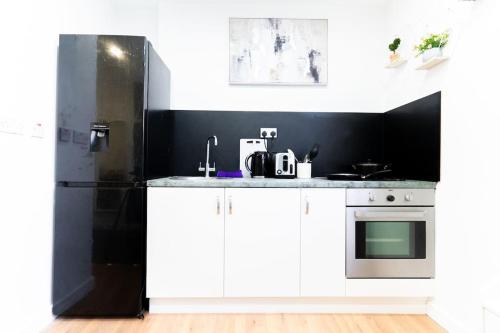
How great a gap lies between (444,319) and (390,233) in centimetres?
62

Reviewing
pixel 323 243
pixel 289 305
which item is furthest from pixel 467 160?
pixel 289 305

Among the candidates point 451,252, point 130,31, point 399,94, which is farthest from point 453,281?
point 130,31

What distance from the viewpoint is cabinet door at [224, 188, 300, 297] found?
219 centimetres

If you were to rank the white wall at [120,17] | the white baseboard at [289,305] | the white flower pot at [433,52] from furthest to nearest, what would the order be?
the white wall at [120,17], the white baseboard at [289,305], the white flower pot at [433,52]

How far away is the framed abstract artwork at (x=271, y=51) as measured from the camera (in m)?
2.90

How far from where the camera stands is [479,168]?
5.83 ft

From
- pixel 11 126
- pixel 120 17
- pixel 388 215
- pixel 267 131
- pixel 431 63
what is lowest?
pixel 388 215

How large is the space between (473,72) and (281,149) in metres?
1.53

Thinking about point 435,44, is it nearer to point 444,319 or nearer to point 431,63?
point 431,63

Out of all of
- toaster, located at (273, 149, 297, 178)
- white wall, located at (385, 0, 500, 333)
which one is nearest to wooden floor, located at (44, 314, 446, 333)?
white wall, located at (385, 0, 500, 333)

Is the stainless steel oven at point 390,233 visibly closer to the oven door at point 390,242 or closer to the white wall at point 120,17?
the oven door at point 390,242

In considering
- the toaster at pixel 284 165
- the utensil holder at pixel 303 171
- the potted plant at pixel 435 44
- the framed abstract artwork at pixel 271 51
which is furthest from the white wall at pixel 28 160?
the potted plant at pixel 435 44

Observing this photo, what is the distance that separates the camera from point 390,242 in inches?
87.3

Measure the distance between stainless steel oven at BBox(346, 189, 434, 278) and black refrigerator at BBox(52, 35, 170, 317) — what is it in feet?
4.83
